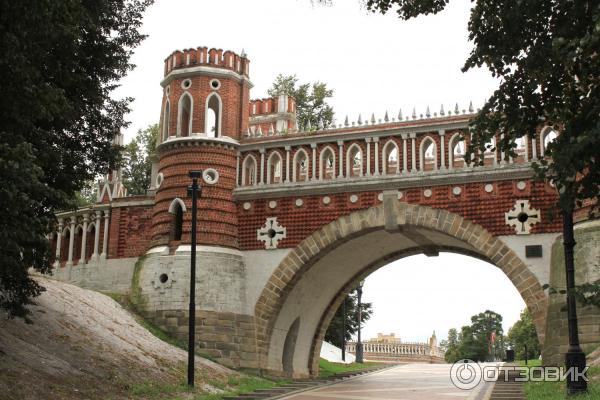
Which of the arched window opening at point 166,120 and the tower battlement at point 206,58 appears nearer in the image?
the tower battlement at point 206,58

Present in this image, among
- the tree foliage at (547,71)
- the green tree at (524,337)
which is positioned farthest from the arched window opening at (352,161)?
the green tree at (524,337)

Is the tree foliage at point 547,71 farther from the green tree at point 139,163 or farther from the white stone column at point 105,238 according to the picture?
the green tree at point 139,163

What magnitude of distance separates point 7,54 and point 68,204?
10.8 feet

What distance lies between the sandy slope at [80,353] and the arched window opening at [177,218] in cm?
278

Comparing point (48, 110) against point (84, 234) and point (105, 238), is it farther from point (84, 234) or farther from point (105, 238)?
point (84, 234)

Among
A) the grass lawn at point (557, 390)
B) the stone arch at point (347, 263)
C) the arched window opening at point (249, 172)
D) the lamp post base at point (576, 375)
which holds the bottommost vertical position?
the grass lawn at point (557, 390)

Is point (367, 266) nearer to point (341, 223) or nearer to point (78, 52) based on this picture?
point (341, 223)

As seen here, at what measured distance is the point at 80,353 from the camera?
46.3 feet

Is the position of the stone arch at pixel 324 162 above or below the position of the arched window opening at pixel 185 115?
below

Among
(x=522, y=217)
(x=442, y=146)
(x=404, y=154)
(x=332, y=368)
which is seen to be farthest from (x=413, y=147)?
(x=332, y=368)

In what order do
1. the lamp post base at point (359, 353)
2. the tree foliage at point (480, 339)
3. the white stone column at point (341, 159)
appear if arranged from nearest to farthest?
the white stone column at point (341, 159) < the lamp post base at point (359, 353) < the tree foliage at point (480, 339)

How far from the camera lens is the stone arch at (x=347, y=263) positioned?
60.0 ft

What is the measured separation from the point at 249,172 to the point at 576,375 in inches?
515

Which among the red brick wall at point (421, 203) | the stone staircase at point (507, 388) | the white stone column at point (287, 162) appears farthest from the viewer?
the white stone column at point (287, 162)
